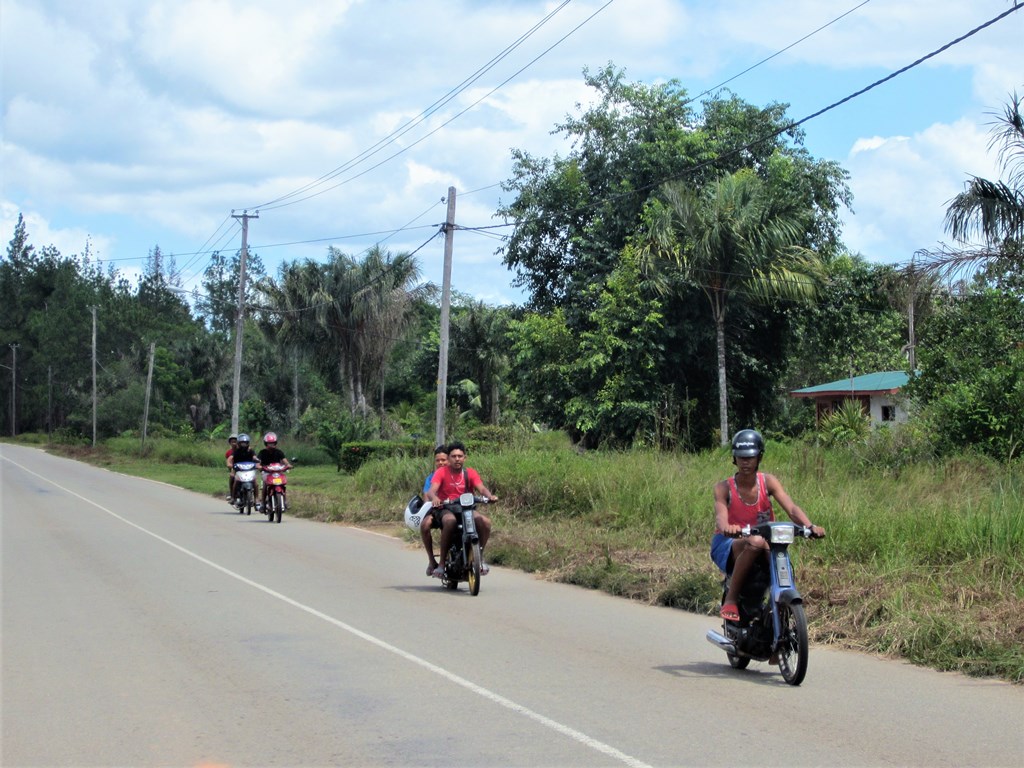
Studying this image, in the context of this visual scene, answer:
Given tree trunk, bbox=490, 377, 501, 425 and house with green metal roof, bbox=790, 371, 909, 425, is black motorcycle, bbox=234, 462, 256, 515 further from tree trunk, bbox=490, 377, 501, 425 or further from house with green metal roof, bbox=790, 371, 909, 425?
tree trunk, bbox=490, 377, 501, 425

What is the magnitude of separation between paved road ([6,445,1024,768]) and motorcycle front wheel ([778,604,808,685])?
15 cm

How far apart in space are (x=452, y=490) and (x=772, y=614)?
18.7ft

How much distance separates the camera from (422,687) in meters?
7.56

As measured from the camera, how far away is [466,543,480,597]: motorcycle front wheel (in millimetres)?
12102

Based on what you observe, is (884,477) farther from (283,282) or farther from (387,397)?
(387,397)

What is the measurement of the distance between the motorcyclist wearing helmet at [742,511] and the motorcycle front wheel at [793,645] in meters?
0.40

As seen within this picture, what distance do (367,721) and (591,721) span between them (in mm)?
1375

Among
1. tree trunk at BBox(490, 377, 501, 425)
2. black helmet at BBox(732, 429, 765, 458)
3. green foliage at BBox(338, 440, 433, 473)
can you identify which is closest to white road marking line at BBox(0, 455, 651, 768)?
black helmet at BBox(732, 429, 765, 458)

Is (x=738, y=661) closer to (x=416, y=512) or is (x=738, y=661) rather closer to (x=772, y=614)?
(x=772, y=614)

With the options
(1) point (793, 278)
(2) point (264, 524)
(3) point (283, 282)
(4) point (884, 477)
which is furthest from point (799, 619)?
(3) point (283, 282)

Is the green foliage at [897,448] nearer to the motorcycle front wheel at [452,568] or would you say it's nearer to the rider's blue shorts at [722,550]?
the motorcycle front wheel at [452,568]

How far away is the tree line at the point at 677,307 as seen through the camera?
68.1 ft

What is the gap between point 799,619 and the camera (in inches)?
290

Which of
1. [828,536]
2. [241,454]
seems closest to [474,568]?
[828,536]
